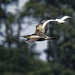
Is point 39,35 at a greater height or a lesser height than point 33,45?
greater

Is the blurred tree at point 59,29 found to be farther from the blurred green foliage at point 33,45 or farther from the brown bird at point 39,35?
the brown bird at point 39,35

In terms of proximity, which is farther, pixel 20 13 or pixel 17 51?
pixel 20 13

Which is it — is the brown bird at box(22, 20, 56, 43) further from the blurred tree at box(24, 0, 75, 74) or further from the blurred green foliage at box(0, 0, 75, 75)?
the blurred tree at box(24, 0, 75, 74)

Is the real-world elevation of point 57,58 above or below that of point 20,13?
below

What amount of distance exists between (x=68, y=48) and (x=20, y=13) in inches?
172

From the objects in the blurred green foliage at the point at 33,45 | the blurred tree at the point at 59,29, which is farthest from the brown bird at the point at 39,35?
the blurred tree at the point at 59,29

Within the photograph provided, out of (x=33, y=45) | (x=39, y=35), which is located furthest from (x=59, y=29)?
(x=39, y=35)

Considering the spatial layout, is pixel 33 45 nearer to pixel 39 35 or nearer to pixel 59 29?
pixel 59 29

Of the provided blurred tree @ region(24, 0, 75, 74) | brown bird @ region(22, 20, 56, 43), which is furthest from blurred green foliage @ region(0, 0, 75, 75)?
brown bird @ region(22, 20, 56, 43)

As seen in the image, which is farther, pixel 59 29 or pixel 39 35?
pixel 59 29

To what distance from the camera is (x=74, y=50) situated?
4041 cm

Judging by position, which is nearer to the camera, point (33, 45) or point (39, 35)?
point (39, 35)

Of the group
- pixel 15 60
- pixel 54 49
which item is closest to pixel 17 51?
pixel 15 60

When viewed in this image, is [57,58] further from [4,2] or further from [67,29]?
[4,2]
